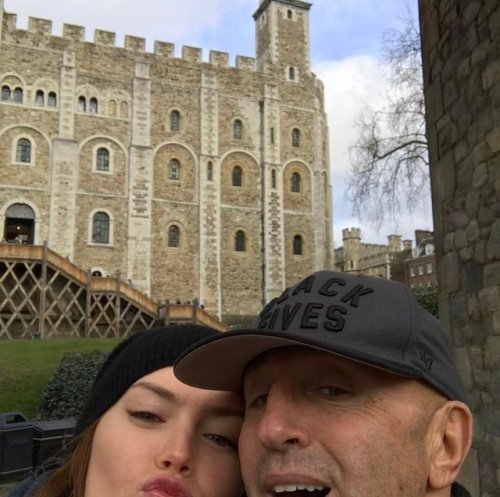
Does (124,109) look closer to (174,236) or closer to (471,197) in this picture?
(174,236)

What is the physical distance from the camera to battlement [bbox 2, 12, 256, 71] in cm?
2788

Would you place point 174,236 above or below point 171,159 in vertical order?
below

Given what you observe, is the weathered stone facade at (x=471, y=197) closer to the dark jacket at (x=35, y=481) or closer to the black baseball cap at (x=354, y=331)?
the black baseball cap at (x=354, y=331)

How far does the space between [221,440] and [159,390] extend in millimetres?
227

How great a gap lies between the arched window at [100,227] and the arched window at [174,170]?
438 centimetres

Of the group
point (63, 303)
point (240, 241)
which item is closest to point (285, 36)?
point (240, 241)

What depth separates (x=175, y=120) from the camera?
30781 millimetres

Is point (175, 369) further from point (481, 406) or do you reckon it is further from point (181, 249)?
point (181, 249)

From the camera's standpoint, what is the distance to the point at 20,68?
2767 cm

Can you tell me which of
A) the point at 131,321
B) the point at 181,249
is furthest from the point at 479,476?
the point at 181,249

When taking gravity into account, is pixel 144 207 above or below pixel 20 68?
below

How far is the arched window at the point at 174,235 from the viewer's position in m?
29.7

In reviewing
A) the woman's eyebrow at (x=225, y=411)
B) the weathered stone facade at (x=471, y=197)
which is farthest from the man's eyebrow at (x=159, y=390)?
the weathered stone facade at (x=471, y=197)

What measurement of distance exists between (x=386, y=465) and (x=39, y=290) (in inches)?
974
